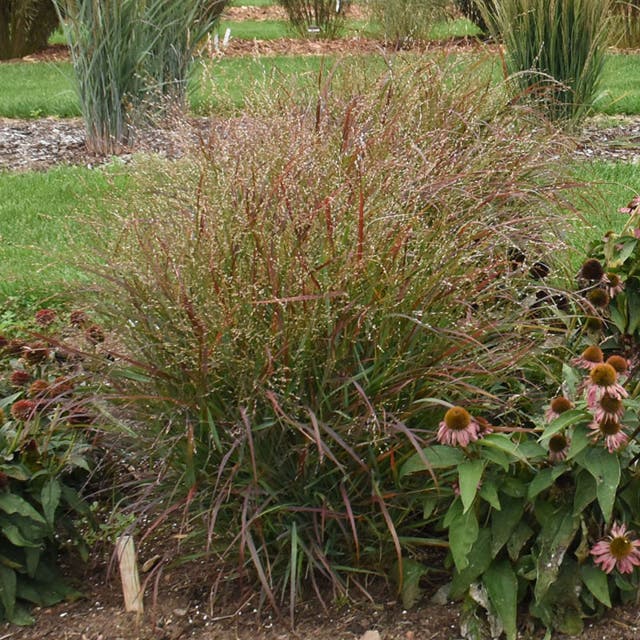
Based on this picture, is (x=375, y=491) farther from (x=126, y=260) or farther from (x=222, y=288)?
(x=126, y=260)

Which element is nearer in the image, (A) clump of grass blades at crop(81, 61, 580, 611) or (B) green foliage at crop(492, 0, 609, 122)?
(A) clump of grass blades at crop(81, 61, 580, 611)

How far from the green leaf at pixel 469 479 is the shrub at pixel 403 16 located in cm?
982

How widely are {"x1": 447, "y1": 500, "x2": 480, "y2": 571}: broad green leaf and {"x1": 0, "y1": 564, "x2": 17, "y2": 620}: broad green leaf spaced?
1203 millimetres

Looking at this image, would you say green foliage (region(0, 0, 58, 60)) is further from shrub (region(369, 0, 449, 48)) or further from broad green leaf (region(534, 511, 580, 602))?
broad green leaf (region(534, 511, 580, 602))

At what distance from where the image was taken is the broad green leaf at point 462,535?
245 cm

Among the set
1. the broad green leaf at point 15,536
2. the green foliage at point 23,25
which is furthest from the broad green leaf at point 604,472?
the green foliage at point 23,25

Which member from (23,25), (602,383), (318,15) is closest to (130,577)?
(602,383)

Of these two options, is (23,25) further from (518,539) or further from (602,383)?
(602,383)

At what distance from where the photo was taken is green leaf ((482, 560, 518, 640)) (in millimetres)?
2449

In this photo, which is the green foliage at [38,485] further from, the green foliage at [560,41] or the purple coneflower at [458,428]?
the green foliage at [560,41]

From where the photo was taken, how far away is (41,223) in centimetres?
606

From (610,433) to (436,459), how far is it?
426 millimetres

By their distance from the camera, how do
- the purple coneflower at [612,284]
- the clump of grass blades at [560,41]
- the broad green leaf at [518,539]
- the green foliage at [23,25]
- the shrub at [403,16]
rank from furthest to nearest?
1. the green foliage at [23,25]
2. the shrub at [403,16]
3. the clump of grass blades at [560,41]
4. the purple coneflower at [612,284]
5. the broad green leaf at [518,539]

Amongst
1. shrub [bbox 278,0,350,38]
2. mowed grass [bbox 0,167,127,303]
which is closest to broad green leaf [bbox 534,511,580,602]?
mowed grass [bbox 0,167,127,303]
